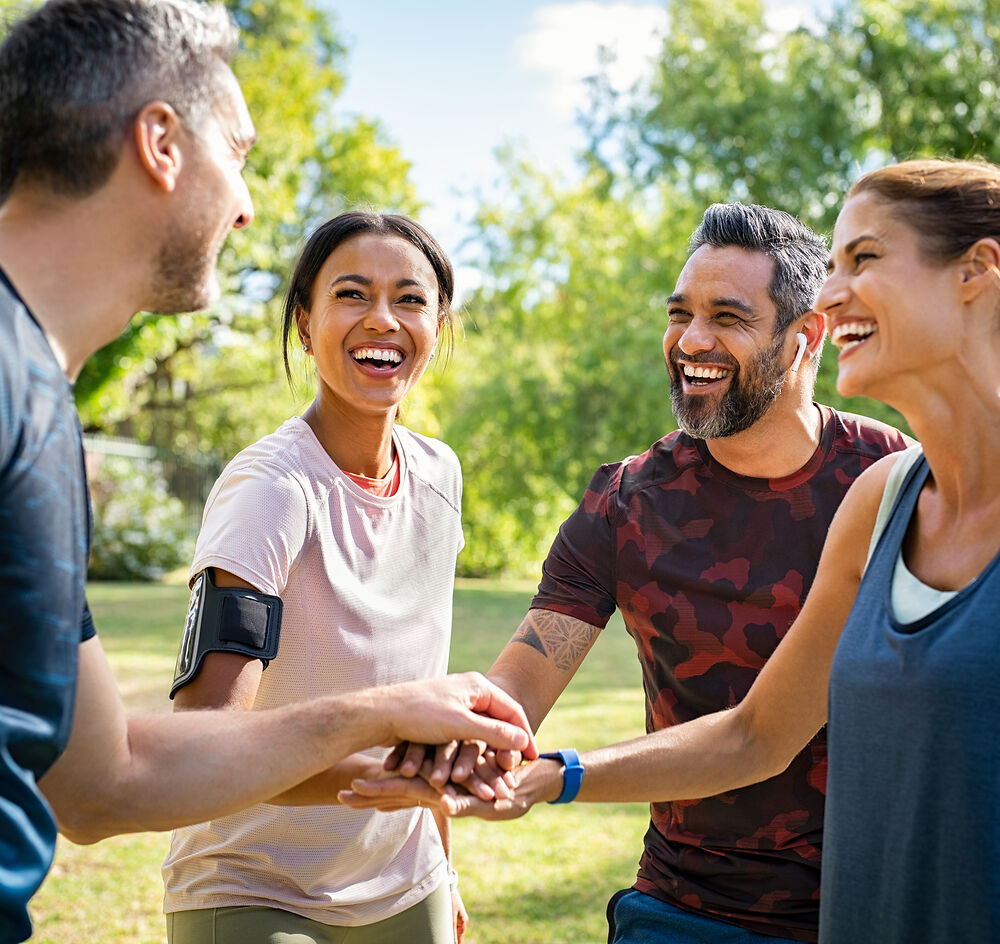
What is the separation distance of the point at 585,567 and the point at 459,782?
748 millimetres

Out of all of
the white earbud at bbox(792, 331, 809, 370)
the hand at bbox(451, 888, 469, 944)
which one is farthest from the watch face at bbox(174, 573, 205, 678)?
the white earbud at bbox(792, 331, 809, 370)

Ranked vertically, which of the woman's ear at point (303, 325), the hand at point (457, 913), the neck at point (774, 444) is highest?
the woman's ear at point (303, 325)

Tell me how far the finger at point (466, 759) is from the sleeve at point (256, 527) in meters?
0.65

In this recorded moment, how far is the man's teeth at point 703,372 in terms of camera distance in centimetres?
352

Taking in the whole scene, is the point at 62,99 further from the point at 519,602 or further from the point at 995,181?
the point at 519,602

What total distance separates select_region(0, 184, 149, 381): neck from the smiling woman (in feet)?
2.95

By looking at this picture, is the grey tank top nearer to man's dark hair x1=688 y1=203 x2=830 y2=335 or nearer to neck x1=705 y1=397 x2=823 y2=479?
neck x1=705 y1=397 x2=823 y2=479

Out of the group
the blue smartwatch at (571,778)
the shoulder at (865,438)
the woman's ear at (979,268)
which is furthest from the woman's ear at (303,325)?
the woman's ear at (979,268)

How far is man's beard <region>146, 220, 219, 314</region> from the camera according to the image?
2068 mm

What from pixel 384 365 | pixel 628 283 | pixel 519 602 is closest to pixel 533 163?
pixel 628 283

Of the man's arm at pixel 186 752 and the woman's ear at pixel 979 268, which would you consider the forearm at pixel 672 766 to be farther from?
the woman's ear at pixel 979 268

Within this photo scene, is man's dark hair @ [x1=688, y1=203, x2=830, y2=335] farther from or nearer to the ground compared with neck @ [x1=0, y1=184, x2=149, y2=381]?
farther from the ground

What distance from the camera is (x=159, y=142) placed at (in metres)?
2.03

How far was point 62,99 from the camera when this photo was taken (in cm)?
194
